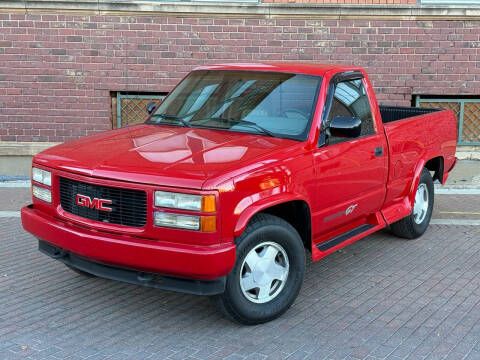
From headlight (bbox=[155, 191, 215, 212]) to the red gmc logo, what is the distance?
16.7 inches

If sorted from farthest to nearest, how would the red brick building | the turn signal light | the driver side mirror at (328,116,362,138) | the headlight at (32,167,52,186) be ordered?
the red brick building → the driver side mirror at (328,116,362,138) → the headlight at (32,167,52,186) → the turn signal light

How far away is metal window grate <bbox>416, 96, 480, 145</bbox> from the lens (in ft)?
34.2

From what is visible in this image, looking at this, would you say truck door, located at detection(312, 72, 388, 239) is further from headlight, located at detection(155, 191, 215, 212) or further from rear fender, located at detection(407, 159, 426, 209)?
headlight, located at detection(155, 191, 215, 212)

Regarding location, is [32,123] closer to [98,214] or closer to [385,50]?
[385,50]

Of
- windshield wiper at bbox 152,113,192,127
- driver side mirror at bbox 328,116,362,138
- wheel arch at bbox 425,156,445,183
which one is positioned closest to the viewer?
driver side mirror at bbox 328,116,362,138

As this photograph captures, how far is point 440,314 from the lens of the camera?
463 cm

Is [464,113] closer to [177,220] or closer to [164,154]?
[164,154]

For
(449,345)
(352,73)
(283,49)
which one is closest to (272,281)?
(449,345)

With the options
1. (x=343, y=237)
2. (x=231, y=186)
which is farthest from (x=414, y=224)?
(x=231, y=186)

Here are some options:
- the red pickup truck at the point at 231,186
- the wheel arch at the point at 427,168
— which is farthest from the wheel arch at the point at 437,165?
the red pickup truck at the point at 231,186

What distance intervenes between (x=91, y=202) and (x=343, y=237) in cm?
218

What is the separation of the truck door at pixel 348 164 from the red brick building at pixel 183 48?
15.4ft

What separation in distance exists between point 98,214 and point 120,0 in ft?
21.7

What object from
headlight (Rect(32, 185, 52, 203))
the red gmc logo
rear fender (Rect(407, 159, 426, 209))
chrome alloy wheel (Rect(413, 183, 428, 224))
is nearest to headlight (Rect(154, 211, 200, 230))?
the red gmc logo
